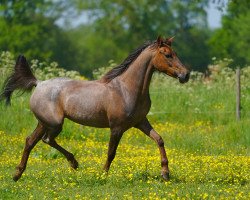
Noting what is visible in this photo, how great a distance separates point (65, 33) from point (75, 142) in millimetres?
69526

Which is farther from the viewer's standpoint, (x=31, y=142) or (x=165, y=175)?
(x=31, y=142)

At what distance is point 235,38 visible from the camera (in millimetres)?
73625

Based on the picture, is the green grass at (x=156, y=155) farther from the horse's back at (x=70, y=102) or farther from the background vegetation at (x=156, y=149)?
the horse's back at (x=70, y=102)

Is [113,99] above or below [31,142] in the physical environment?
above

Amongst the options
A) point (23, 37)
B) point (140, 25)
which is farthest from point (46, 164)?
point (140, 25)

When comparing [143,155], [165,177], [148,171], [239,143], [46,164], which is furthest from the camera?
[239,143]

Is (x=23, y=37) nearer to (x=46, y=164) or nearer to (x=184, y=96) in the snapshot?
(x=184, y=96)

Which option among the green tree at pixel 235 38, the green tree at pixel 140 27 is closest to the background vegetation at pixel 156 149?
the green tree at pixel 235 38

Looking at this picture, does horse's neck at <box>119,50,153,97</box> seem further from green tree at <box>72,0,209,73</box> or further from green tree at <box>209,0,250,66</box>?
green tree at <box>72,0,209,73</box>

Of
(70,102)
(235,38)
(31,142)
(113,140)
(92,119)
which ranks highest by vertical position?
(235,38)

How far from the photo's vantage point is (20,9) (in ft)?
235

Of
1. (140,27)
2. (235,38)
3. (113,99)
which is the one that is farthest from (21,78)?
(140,27)

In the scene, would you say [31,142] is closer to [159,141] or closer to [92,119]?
[92,119]

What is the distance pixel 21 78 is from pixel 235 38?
62.2 m
